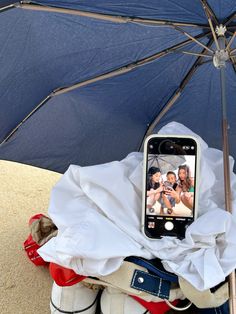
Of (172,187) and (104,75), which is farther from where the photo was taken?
(104,75)

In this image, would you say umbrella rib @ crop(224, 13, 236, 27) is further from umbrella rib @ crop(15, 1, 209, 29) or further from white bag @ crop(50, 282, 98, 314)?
white bag @ crop(50, 282, 98, 314)

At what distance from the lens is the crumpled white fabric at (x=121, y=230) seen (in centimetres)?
112

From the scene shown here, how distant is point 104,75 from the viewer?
70.8 inches

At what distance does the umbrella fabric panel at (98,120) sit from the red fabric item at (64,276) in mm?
911

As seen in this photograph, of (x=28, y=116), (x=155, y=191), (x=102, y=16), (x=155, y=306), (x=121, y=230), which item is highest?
(x=102, y=16)

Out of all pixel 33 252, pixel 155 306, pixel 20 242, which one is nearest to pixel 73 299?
pixel 155 306

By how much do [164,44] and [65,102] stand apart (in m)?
0.54

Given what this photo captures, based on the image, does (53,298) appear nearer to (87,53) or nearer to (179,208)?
(179,208)

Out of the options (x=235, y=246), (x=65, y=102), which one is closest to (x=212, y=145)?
(x=65, y=102)

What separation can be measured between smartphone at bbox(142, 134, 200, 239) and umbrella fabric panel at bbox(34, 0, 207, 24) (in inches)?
17.6

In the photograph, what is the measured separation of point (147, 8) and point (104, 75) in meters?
0.44

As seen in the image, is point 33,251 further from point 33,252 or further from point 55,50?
point 55,50

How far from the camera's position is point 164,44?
5.74 ft

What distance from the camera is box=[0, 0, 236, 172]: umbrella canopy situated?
1465 mm
